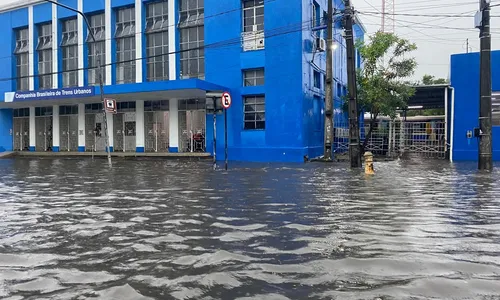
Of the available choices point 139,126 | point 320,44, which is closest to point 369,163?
point 320,44

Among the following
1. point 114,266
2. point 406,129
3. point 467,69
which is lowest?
point 114,266

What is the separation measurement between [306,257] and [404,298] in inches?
56.4

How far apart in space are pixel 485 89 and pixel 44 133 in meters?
28.9

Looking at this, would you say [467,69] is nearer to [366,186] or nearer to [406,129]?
[406,129]

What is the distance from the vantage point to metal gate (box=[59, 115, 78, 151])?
31.3m

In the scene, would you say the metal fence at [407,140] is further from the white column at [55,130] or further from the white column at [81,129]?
the white column at [55,130]

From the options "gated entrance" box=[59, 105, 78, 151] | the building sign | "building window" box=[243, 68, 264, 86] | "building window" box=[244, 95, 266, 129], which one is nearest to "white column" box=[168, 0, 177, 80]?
the building sign

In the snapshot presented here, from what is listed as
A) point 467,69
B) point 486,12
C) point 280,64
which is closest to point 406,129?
point 467,69

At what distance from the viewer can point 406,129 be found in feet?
86.4

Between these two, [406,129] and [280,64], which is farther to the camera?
[406,129]

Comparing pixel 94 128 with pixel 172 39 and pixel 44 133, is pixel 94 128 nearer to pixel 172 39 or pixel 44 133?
pixel 44 133

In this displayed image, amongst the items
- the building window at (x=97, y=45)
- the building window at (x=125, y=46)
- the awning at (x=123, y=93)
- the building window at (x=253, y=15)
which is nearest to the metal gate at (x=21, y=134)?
the awning at (x=123, y=93)

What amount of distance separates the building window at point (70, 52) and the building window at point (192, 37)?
8603 millimetres

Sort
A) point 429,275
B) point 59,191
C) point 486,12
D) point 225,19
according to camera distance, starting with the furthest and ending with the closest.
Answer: point 225,19
point 486,12
point 59,191
point 429,275
